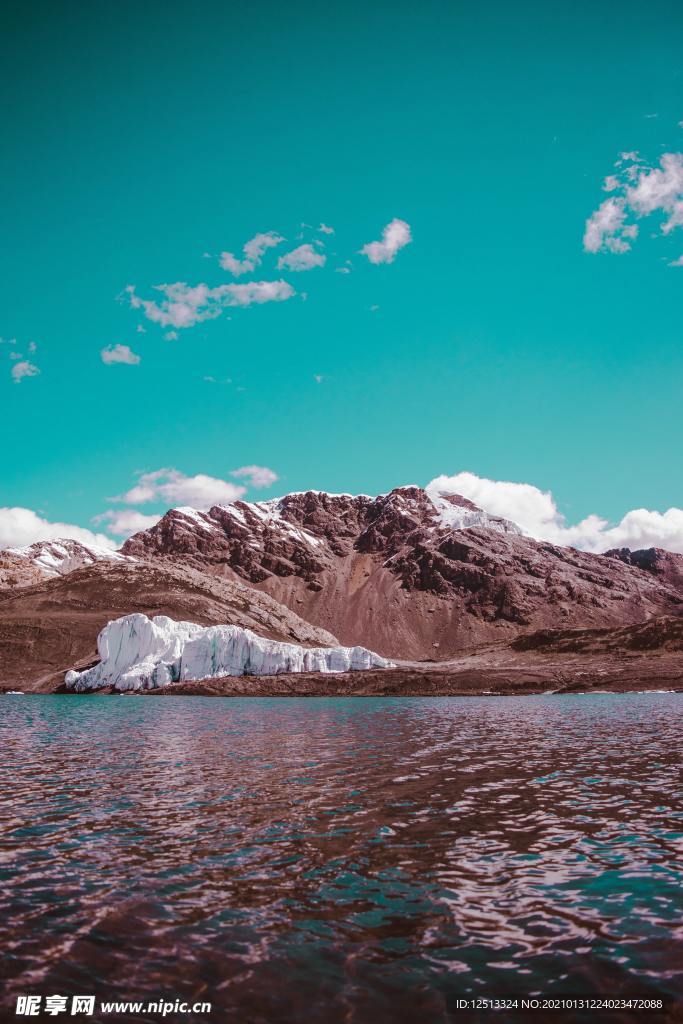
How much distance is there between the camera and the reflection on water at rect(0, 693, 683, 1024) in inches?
440

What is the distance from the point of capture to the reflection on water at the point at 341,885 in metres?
11.2

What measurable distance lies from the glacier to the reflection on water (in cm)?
14489

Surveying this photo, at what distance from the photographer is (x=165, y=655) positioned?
579 feet

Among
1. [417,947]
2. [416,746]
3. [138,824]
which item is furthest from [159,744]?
[417,947]

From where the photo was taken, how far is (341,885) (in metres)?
16.0

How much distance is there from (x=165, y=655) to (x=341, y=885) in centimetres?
17039

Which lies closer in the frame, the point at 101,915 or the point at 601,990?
the point at 601,990

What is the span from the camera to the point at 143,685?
16962 cm

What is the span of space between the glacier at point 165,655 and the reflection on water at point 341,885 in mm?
144892

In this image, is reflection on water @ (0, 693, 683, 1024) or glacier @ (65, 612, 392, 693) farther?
glacier @ (65, 612, 392, 693)

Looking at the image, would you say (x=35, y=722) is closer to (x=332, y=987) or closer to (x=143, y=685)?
(x=332, y=987)

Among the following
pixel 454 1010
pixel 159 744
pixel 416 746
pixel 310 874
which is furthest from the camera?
pixel 159 744

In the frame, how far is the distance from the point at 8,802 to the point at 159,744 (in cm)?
2332

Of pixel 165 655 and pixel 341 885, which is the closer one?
pixel 341 885
